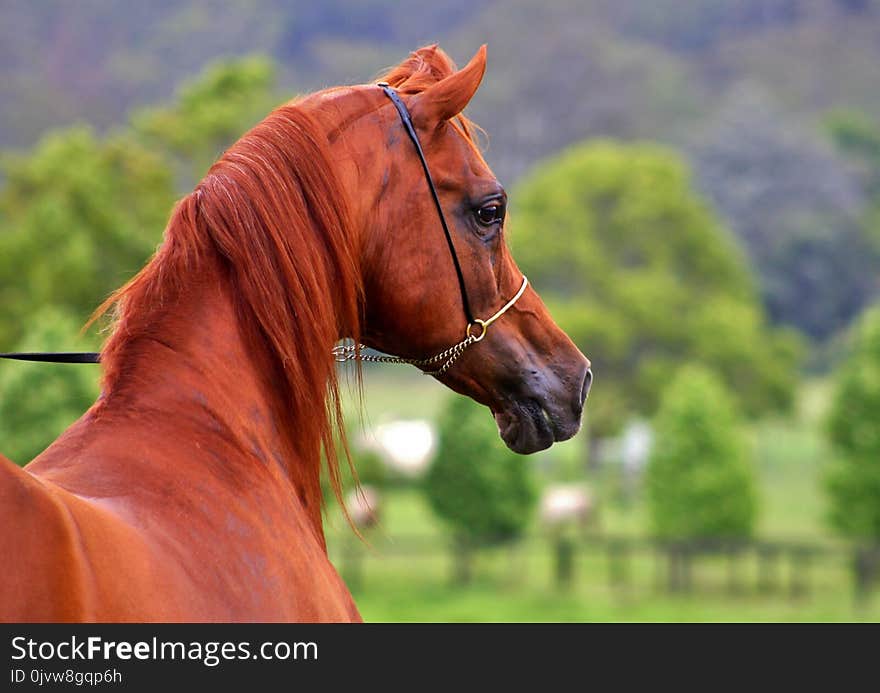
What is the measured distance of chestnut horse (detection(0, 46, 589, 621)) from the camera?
2260mm

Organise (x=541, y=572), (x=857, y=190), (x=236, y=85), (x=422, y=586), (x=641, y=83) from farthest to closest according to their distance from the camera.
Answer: (x=641, y=83), (x=857, y=190), (x=236, y=85), (x=541, y=572), (x=422, y=586)

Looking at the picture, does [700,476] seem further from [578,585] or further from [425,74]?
[425,74]

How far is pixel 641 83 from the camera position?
86.6 metres

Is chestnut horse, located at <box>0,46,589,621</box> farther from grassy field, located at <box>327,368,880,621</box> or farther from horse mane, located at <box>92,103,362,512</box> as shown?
grassy field, located at <box>327,368,880,621</box>

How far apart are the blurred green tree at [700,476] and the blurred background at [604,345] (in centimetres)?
4

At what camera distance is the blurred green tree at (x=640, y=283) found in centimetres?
3338

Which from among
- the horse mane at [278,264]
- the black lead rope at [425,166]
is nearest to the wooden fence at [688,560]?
the black lead rope at [425,166]

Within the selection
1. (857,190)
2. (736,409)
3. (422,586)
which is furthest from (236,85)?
(857,190)

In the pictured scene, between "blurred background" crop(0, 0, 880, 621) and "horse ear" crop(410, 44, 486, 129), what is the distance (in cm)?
65

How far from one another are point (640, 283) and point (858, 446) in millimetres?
16249

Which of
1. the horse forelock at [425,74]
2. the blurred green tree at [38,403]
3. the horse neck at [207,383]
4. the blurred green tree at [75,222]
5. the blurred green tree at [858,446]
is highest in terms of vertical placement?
the blurred green tree at [75,222]

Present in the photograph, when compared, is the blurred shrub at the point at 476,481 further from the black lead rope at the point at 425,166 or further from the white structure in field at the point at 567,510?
the black lead rope at the point at 425,166

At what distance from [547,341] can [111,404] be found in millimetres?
1096
